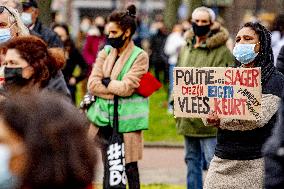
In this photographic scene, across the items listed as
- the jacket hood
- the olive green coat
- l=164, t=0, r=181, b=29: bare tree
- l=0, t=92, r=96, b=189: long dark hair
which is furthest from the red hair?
l=164, t=0, r=181, b=29: bare tree

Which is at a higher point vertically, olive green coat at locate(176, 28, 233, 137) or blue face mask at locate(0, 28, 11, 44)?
blue face mask at locate(0, 28, 11, 44)

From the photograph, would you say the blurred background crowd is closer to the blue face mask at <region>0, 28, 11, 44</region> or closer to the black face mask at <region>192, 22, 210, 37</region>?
the black face mask at <region>192, 22, 210, 37</region>

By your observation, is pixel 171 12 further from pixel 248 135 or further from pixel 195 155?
pixel 248 135

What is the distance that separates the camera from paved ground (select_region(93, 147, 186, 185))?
11.2m

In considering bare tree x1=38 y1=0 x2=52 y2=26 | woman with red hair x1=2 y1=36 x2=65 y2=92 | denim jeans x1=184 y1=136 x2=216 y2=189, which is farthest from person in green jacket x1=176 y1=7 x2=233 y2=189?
bare tree x1=38 y1=0 x2=52 y2=26

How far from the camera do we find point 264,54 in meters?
6.74

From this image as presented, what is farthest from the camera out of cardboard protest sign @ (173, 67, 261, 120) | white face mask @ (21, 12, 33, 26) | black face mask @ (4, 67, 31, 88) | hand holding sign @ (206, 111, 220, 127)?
white face mask @ (21, 12, 33, 26)

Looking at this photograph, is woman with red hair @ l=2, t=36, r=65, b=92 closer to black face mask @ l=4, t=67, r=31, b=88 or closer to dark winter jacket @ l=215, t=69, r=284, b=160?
black face mask @ l=4, t=67, r=31, b=88

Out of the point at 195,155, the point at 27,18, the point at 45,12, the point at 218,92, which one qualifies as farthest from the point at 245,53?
the point at 45,12

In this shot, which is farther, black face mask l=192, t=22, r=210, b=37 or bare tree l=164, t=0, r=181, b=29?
bare tree l=164, t=0, r=181, b=29

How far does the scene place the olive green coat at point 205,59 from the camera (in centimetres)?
891

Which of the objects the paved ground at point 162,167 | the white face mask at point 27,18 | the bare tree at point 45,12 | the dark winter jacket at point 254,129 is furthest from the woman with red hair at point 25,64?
the bare tree at point 45,12

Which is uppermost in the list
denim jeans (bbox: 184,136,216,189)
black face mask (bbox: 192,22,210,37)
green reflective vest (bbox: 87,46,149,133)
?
black face mask (bbox: 192,22,210,37)

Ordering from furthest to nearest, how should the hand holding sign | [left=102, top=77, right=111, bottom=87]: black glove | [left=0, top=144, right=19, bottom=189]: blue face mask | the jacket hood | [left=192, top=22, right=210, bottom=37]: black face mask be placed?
[left=192, top=22, right=210, bottom=37]: black face mask → the jacket hood → [left=102, top=77, right=111, bottom=87]: black glove → the hand holding sign → [left=0, top=144, right=19, bottom=189]: blue face mask
